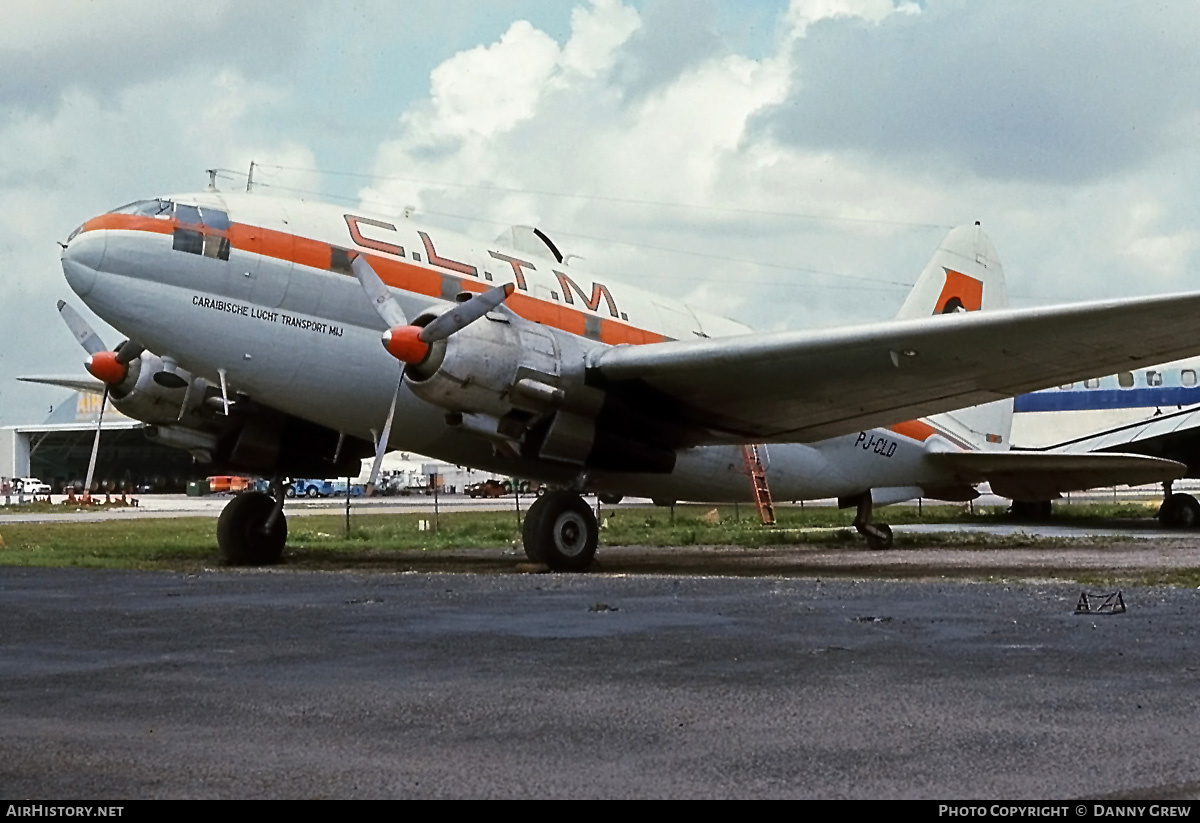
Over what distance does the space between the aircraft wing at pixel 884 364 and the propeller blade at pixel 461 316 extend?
1853mm

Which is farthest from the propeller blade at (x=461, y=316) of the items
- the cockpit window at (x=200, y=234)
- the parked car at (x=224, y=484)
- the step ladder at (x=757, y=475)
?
the parked car at (x=224, y=484)

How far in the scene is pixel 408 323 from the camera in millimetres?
16531

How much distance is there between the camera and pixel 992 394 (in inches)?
720

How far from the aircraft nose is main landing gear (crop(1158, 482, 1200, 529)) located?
24.4 meters

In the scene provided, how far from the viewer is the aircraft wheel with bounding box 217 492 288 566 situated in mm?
19906

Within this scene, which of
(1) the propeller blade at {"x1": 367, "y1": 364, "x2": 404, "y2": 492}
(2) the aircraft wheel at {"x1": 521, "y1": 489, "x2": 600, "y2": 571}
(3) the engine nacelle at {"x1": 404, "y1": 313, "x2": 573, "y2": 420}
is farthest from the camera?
(2) the aircraft wheel at {"x1": 521, "y1": 489, "x2": 600, "y2": 571}

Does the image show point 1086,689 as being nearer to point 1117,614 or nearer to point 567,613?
point 1117,614

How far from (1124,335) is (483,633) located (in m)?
A: 9.51

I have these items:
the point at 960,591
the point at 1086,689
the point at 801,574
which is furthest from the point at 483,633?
the point at 801,574

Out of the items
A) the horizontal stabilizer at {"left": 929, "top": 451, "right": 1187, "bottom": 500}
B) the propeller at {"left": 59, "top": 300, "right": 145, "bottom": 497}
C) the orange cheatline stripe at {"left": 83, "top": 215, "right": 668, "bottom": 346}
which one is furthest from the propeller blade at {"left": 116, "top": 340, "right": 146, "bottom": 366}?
the horizontal stabilizer at {"left": 929, "top": 451, "right": 1187, "bottom": 500}

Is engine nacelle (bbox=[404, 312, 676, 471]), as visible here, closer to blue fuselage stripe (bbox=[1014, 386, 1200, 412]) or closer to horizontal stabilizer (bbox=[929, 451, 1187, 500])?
horizontal stabilizer (bbox=[929, 451, 1187, 500])

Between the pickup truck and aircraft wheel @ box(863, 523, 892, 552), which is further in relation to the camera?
the pickup truck

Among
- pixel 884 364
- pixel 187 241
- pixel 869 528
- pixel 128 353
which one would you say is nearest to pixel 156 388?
pixel 128 353

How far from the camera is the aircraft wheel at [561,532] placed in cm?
1714
